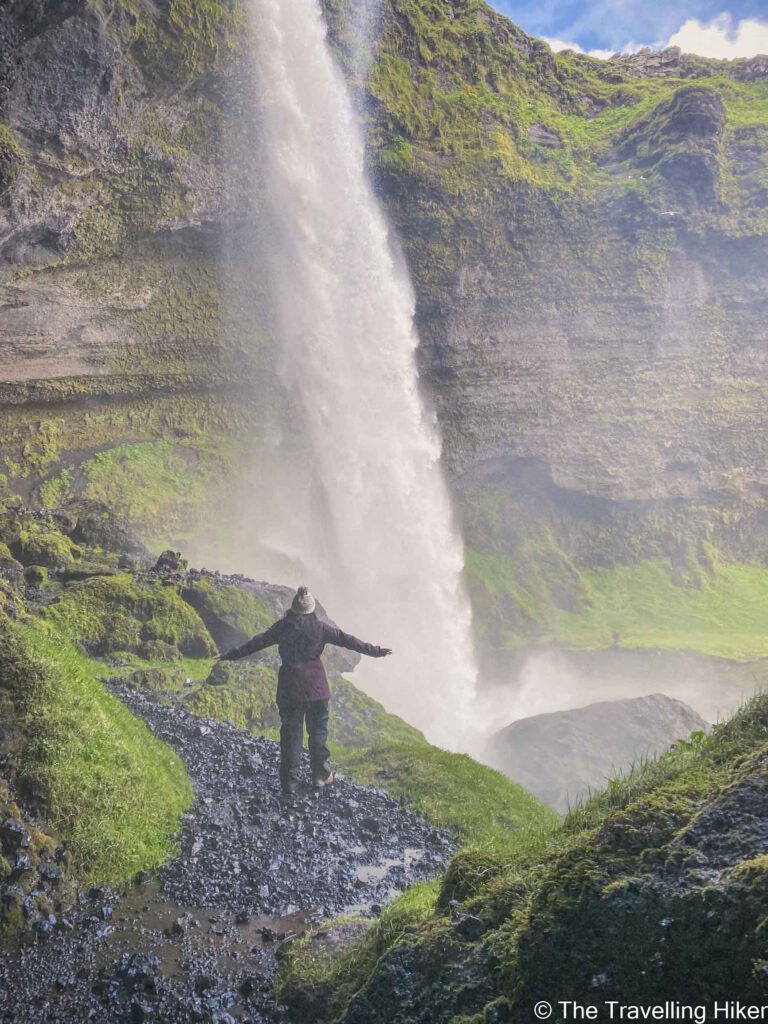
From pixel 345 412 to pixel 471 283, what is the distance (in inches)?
487

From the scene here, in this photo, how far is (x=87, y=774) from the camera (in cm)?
746

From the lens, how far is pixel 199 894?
6.81 m

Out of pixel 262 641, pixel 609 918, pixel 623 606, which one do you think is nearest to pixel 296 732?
pixel 262 641

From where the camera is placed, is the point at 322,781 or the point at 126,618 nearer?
the point at 322,781

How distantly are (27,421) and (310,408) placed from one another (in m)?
13.8

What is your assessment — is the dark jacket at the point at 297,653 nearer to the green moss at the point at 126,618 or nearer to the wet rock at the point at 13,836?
the wet rock at the point at 13,836

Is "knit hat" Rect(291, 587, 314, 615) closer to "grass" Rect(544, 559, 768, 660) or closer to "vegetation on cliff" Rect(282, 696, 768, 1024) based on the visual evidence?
"vegetation on cliff" Rect(282, 696, 768, 1024)

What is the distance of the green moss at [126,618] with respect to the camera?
51.6 ft

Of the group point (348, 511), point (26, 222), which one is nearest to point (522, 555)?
point (348, 511)

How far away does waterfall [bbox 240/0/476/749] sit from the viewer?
123ft

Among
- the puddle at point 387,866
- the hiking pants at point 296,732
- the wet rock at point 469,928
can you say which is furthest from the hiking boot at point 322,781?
the wet rock at point 469,928

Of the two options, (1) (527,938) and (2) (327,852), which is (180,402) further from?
(1) (527,938)

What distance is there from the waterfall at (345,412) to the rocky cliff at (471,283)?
6.17 ft

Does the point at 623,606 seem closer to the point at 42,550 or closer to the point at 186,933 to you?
the point at 42,550
